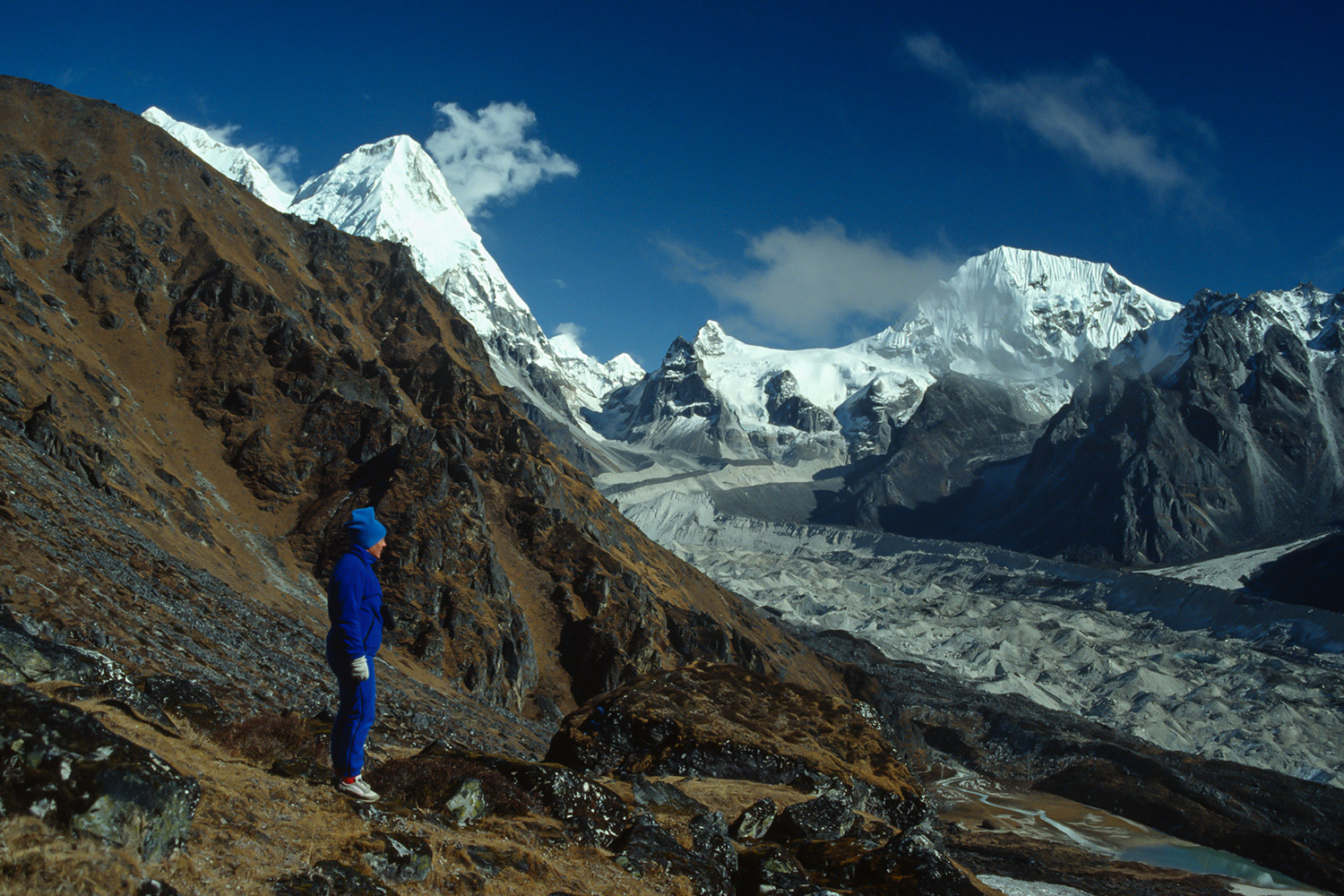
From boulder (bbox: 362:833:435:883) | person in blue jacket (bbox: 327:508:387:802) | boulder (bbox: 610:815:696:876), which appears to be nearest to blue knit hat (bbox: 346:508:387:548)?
person in blue jacket (bbox: 327:508:387:802)

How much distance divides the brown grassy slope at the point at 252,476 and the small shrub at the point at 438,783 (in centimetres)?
1112

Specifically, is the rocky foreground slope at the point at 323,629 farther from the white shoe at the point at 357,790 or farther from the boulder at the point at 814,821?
the white shoe at the point at 357,790

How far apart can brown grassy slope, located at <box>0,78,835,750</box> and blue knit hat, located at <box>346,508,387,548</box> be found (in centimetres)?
1317

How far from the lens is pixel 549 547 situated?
248ft

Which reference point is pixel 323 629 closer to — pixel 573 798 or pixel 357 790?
pixel 573 798

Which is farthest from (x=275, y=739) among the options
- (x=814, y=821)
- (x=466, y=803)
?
(x=814, y=821)

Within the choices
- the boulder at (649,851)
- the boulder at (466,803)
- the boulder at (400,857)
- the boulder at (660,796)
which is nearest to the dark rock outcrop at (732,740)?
the boulder at (660,796)

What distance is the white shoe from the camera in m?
10.3

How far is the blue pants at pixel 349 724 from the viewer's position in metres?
10.6

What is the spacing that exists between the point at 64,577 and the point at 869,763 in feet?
87.9

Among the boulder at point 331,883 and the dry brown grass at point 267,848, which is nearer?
the dry brown grass at point 267,848

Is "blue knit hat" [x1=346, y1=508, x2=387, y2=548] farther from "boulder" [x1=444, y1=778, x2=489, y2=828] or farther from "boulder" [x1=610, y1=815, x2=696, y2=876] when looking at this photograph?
"boulder" [x1=610, y1=815, x2=696, y2=876]

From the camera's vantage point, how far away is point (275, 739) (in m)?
12.1

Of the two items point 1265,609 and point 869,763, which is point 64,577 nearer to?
point 869,763
